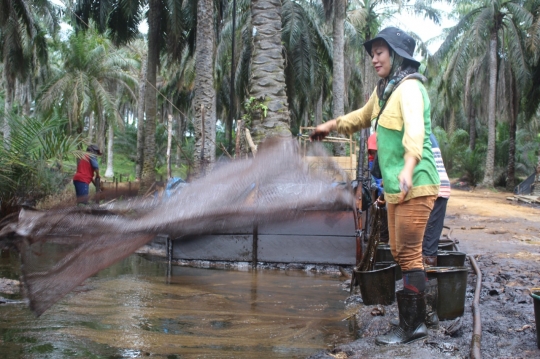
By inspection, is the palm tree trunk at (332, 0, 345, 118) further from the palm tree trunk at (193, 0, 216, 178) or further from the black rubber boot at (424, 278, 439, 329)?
the black rubber boot at (424, 278, 439, 329)

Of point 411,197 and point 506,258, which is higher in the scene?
point 411,197

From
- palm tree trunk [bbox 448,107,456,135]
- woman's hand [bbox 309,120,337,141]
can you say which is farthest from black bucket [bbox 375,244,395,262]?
palm tree trunk [bbox 448,107,456,135]

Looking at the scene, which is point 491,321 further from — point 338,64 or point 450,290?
point 338,64

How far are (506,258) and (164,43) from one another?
16.0m

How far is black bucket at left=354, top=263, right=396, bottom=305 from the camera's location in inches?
Answer: 193

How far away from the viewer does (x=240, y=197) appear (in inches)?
131

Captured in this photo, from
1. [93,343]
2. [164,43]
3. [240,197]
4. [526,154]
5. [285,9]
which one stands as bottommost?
[93,343]

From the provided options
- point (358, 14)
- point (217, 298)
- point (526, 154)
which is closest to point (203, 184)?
point (217, 298)

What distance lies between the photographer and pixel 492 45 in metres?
29.6

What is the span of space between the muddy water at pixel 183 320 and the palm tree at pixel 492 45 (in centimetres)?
2351

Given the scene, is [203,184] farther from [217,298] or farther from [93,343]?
[217,298]

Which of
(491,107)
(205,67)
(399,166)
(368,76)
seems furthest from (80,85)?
(399,166)

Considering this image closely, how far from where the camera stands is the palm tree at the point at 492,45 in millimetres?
27031

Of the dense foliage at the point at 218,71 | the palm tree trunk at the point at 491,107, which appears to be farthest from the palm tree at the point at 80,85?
the palm tree trunk at the point at 491,107
